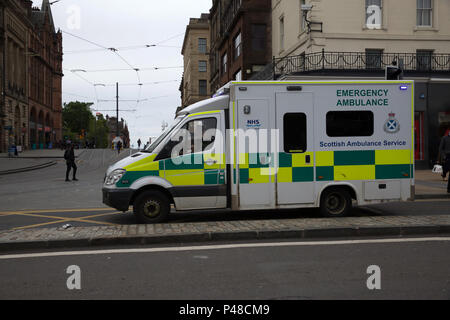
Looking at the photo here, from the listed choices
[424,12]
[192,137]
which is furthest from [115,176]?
[424,12]

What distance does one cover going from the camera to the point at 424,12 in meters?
24.0

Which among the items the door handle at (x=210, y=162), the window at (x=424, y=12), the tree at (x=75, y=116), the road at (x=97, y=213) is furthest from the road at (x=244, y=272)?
the tree at (x=75, y=116)

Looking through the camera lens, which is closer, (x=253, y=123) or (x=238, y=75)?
(x=253, y=123)

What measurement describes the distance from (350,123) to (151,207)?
4214 mm

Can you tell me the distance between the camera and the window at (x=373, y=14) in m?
23.5

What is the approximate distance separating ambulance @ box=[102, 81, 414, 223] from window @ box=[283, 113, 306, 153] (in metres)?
0.02

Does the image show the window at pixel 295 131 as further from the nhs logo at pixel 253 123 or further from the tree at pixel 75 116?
the tree at pixel 75 116

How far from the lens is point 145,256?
19.5ft

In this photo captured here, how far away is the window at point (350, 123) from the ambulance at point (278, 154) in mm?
20

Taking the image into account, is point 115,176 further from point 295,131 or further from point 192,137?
point 295,131

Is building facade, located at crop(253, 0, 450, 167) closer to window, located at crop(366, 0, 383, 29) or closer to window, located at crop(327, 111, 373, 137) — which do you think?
window, located at crop(366, 0, 383, 29)

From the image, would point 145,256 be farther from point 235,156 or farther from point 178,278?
Answer: point 235,156

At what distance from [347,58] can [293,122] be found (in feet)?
51.7
